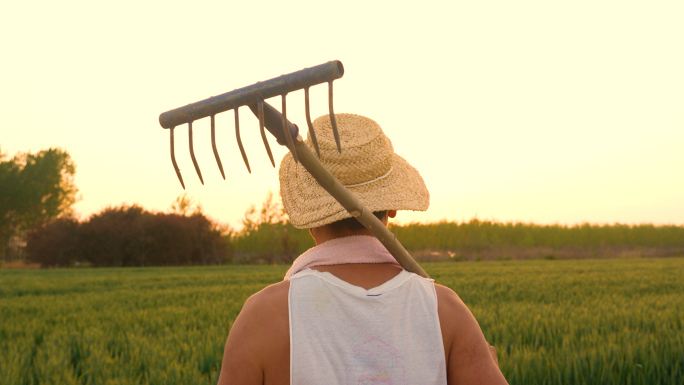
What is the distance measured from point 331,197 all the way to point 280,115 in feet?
1.16

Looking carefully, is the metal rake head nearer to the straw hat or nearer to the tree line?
the straw hat

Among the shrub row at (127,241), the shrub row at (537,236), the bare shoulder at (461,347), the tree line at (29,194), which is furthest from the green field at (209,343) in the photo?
the tree line at (29,194)

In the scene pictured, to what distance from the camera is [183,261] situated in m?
37.0

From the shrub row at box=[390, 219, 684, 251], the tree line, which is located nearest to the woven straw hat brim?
the shrub row at box=[390, 219, 684, 251]

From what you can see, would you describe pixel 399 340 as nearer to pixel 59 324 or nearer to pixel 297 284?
pixel 297 284

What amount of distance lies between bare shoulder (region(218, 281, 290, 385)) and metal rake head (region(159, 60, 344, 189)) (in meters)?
0.33

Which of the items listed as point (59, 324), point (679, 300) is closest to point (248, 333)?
point (59, 324)

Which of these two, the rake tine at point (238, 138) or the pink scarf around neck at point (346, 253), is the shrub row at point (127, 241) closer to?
the pink scarf around neck at point (346, 253)

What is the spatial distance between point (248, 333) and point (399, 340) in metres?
0.35

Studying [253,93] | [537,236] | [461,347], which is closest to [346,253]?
[461,347]

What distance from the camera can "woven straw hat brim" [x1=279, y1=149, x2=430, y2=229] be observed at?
1.23m

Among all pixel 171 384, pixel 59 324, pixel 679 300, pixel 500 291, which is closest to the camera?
pixel 171 384

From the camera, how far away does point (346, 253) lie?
1.19m

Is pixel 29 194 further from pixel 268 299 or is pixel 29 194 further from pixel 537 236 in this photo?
pixel 268 299
